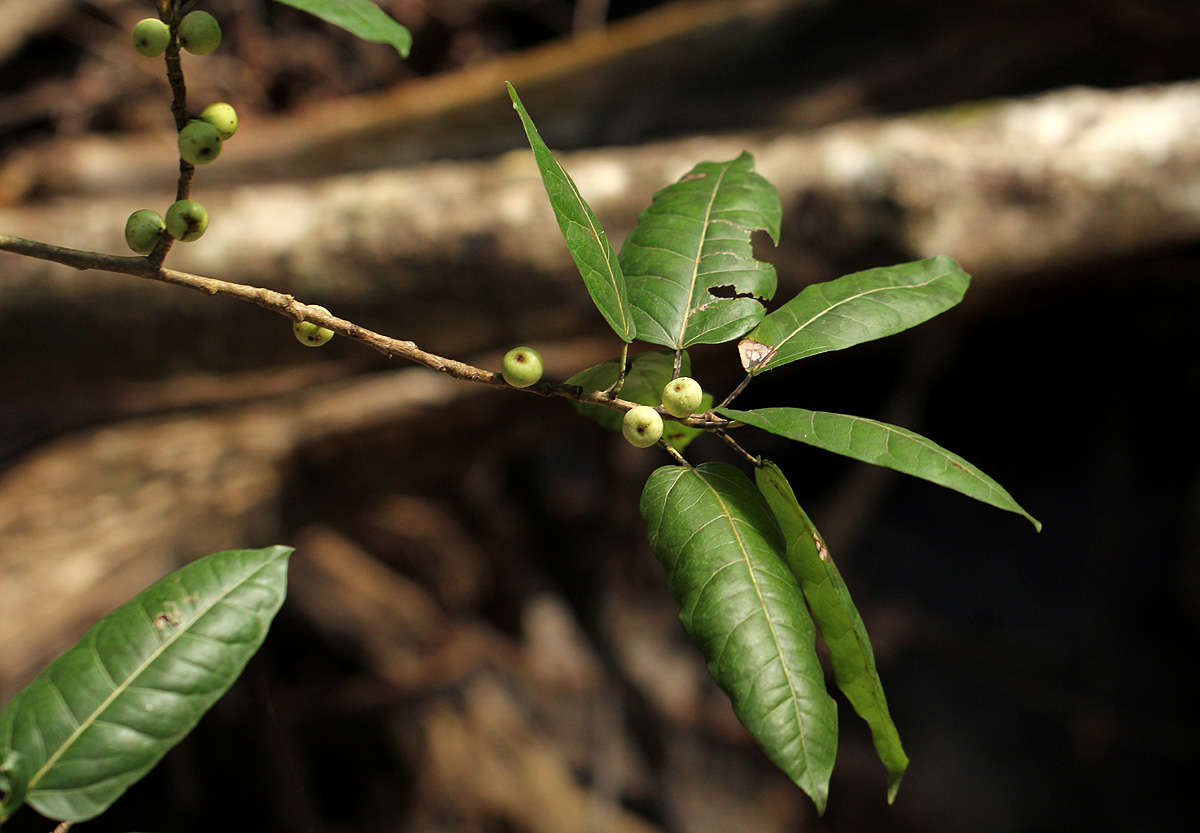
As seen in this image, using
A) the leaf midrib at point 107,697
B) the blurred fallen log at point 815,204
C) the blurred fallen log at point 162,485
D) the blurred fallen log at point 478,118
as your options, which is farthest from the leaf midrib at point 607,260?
the blurred fallen log at point 478,118

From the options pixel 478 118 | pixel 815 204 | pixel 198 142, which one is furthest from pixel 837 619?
pixel 478 118

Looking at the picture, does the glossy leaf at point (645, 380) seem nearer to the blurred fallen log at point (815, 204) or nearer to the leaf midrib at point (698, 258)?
the leaf midrib at point (698, 258)

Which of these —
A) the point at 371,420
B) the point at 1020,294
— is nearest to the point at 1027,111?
the point at 1020,294

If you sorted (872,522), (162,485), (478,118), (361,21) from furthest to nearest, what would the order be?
(872,522) < (478,118) < (162,485) < (361,21)

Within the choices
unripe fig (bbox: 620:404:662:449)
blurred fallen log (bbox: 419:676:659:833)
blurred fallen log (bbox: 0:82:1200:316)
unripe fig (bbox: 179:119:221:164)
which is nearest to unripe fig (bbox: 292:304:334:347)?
unripe fig (bbox: 179:119:221:164)

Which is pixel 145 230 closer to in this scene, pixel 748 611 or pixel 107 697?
pixel 107 697

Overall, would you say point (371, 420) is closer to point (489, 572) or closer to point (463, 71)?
point (489, 572)
